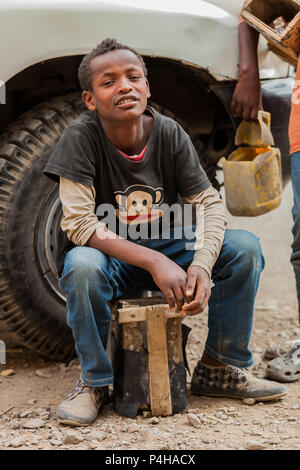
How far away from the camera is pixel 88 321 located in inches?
94.0

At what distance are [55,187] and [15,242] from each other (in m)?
0.31

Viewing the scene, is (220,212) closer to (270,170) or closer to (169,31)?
(270,170)

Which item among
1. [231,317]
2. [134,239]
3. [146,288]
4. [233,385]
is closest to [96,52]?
[134,239]

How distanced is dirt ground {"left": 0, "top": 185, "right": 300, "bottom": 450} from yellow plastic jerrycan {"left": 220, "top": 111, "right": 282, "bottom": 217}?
799 millimetres

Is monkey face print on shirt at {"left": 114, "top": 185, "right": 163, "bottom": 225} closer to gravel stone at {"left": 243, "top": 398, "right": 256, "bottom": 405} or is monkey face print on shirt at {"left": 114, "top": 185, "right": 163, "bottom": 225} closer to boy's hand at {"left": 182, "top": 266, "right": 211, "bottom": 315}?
boy's hand at {"left": 182, "top": 266, "right": 211, "bottom": 315}

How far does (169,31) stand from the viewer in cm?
286

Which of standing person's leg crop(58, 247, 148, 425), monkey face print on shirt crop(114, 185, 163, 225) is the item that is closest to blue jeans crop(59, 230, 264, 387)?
standing person's leg crop(58, 247, 148, 425)

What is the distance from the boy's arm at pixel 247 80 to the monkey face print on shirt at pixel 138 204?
679 millimetres

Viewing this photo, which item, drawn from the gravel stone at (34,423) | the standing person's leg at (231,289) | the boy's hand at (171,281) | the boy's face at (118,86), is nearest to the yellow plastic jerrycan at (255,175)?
the standing person's leg at (231,289)

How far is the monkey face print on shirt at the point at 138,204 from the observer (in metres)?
2.60

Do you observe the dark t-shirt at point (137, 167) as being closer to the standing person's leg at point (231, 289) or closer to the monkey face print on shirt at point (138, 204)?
the monkey face print on shirt at point (138, 204)

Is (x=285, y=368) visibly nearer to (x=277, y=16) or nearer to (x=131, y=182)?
(x=131, y=182)

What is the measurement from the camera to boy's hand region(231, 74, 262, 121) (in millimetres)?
2992

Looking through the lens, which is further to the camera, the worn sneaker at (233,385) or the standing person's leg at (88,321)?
the worn sneaker at (233,385)
